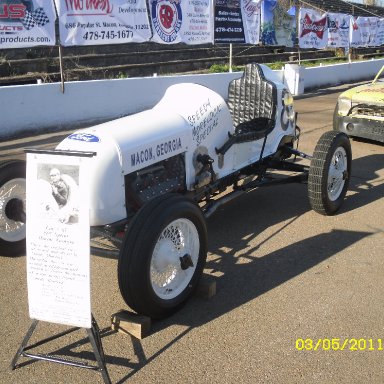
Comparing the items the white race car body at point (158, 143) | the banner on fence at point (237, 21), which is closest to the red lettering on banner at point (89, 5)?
the banner on fence at point (237, 21)

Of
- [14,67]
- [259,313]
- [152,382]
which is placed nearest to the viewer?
[152,382]

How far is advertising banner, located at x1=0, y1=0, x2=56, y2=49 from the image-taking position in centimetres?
904

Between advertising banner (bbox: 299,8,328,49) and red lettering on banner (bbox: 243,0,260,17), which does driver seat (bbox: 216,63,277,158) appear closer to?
red lettering on banner (bbox: 243,0,260,17)

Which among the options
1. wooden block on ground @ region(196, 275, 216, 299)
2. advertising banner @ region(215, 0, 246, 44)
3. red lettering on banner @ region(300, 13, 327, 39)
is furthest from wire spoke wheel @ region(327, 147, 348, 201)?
red lettering on banner @ region(300, 13, 327, 39)

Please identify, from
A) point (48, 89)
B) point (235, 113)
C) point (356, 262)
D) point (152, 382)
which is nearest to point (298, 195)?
point (235, 113)

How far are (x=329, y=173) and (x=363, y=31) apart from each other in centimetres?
1833

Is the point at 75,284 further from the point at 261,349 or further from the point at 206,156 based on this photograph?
the point at 206,156

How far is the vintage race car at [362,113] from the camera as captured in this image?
832cm

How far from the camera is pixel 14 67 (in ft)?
40.7

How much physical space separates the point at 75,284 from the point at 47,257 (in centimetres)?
23

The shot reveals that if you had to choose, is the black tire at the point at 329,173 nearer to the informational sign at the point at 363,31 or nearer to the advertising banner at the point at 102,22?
the advertising banner at the point at 102,22
